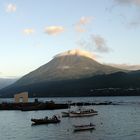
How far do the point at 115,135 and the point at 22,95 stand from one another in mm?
91708

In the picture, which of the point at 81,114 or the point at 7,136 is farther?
the point at 81,114

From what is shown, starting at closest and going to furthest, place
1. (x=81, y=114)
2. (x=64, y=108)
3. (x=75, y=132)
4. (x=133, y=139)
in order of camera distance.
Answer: (x=133, y=139) < (x=75, y=132) < (x=81, y=114) < (x=64, y=108)

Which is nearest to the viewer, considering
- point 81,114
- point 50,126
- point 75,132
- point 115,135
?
point 115,135

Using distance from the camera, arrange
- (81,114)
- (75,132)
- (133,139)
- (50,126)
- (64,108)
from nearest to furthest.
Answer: (133,139) < (75,132) < (50,126) < (81,114) < (64,108)

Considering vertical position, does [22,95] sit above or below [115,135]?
above

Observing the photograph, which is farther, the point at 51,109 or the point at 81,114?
the point at 51,109

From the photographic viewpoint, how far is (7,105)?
14925 centimetres

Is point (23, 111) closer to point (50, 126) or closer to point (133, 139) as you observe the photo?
point (50, 126)

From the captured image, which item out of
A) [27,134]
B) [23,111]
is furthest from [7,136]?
[23,111]

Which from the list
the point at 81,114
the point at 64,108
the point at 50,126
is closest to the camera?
the point at 50,126

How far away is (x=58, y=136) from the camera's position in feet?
216

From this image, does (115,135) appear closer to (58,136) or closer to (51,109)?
(58,136)

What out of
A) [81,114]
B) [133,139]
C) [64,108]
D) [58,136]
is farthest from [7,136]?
[64,108]

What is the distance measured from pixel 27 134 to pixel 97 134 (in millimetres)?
11919
